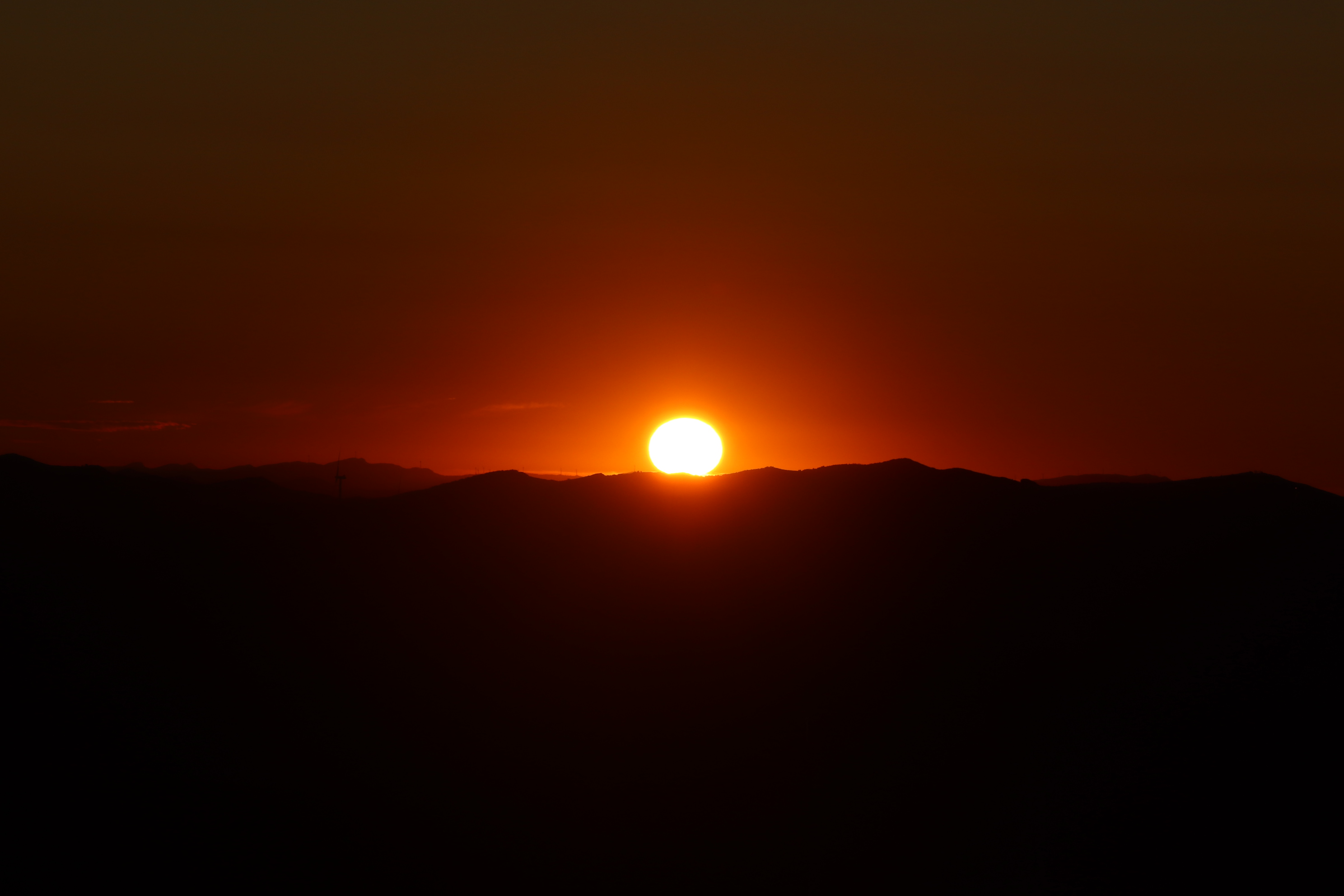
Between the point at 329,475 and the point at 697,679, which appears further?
the point at 329,475

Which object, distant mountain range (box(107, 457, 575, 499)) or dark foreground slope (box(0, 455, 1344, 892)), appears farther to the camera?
distant mountain range (box(107, 457, 575, 499))

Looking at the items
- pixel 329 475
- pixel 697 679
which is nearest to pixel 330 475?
pixel 329 475

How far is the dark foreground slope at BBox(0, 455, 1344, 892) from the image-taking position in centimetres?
2011

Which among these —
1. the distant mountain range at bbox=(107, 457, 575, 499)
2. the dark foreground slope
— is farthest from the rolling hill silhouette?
the dark foreground slope

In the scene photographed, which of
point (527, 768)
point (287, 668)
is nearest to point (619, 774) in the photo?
point (527, 768)

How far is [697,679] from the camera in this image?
2702 cm

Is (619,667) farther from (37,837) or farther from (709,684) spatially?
(37,837)

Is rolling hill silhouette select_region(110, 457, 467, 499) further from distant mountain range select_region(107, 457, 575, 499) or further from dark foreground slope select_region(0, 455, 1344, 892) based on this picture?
dark foreground slope select_region(0, 455, 1344, 892)

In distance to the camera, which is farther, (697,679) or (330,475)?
(330,475)

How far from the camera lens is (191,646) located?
83.8 ft

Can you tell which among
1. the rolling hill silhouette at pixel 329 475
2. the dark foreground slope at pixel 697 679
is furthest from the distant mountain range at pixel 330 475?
the dark foreground slope at pixel 697 679

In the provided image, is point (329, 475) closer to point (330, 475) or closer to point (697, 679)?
point (330, 475)

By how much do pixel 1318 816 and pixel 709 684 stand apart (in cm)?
1511

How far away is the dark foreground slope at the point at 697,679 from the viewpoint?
20.1 m
